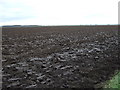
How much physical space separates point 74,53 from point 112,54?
3.65 metres

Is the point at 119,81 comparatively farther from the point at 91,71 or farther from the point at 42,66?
the point at 42,66

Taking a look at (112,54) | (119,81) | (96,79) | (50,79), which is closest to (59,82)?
(50,79)

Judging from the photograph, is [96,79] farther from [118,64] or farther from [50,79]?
[118,64]

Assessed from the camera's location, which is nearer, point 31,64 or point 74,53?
point 31,64

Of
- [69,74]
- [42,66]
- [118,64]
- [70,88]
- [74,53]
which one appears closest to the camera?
[70,88]

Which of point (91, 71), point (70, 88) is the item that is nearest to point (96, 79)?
point (91, 71)

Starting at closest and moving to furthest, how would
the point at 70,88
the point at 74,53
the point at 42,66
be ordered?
the point at 70,88
the point at 42,66
the point at 74,53

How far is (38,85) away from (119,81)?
4574mm

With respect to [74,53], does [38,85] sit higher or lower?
lower

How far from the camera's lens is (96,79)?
10523 millimetres

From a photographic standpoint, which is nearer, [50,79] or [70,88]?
[70,88]

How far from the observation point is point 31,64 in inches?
494

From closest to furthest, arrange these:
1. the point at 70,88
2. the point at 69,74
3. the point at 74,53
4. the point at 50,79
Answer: the point at 70,88 < the point at 50,79 < the point at 69,74 < the point at 74,53

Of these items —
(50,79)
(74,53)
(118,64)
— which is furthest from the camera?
(74,53)
